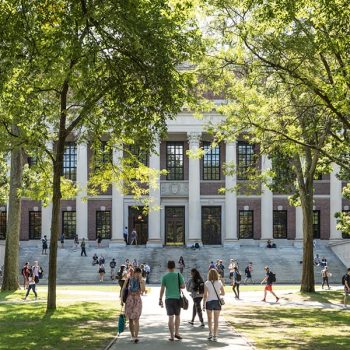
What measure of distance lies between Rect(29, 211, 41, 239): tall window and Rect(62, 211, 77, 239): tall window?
2073 millimetres

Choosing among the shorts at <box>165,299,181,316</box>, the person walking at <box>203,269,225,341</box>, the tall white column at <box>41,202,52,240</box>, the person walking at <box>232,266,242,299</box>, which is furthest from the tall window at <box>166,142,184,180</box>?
the shorts at <box>165,299,181,316</box>

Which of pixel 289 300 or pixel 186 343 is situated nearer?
pixel 186 343

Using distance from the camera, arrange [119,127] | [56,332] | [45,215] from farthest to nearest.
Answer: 1. [45,215]
2. [119,127]
3. [56,332]

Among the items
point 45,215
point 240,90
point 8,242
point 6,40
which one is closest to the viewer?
point 6,40

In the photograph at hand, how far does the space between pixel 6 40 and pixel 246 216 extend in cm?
4708

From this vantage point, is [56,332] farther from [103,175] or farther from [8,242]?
[8,242]

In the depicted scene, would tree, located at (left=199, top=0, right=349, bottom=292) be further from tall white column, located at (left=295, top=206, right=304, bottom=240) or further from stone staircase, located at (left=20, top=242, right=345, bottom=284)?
tall white column, located at (left=295, top=206, right=304, bottom=240)

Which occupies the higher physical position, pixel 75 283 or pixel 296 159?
pixel 296 159

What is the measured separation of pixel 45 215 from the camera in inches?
2287

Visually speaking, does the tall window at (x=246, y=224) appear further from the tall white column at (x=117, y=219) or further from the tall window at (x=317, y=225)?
the tall white column at (x=117, y=219)

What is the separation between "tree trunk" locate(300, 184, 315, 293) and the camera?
31406 millimetres

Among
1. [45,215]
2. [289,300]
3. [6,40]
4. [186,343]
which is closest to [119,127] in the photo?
[6,40]

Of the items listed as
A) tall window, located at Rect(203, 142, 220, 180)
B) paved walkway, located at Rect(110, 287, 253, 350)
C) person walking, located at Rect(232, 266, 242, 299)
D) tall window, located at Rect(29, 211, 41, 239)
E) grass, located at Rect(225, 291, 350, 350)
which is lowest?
grass, located at Rect(225, 291, 350, 350)

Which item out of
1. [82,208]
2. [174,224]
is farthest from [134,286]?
[174,224]
